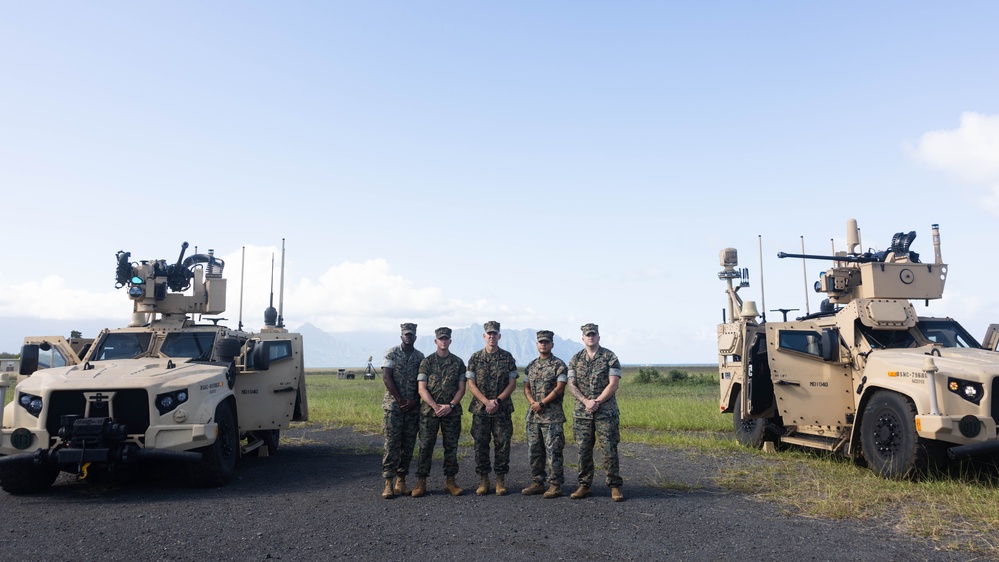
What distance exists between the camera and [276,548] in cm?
625

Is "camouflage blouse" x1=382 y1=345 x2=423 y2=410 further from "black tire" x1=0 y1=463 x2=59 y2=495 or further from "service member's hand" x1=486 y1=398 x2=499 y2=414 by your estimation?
"black tire" x1=0 y1=463 x2=59 y2=495

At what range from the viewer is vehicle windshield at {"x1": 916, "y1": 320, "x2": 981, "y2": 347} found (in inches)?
408

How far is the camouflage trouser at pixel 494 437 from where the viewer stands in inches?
339

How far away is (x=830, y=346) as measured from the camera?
1065 centimetres

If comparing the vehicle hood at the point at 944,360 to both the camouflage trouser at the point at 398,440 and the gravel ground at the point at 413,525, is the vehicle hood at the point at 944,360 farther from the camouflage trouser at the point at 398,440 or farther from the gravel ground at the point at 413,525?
the camouflage trouser at the point at 398,440

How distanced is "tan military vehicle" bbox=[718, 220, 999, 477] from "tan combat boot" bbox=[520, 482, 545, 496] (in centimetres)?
407

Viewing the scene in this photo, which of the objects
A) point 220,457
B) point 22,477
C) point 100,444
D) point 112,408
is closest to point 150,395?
point 112,408

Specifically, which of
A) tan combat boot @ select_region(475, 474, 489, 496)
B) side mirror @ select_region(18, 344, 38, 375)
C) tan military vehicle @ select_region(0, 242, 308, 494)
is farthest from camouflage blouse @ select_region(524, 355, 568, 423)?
side mirror @ select_region(18, 344, 38, 375)

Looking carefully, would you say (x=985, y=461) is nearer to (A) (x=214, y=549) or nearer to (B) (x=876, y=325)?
(B) (x=876, y=325)

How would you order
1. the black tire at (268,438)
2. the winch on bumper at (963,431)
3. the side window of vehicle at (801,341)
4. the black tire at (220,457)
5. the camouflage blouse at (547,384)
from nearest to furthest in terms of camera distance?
the winch on bumper at (963,431) → the camouflage blouse at (547,384) → the black tire at (220,457) → the side window of vehicle at (801,341) → the black tire at (268,438)

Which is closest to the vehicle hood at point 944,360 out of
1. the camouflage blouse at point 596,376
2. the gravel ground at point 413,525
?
the gravel ground at point 413,525

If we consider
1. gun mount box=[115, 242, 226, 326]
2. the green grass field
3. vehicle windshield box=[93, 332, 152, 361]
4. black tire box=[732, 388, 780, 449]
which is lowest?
the green grass field

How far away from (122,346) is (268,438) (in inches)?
107

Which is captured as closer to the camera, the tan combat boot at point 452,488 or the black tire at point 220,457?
the tan combat boot at point 452,488
